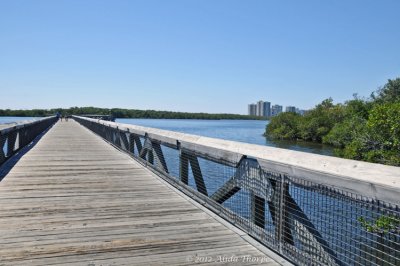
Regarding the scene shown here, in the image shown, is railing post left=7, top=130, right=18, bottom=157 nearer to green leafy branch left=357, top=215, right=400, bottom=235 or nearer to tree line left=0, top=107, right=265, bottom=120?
green leafy branch left=357, top=215, right=400, bottom=235

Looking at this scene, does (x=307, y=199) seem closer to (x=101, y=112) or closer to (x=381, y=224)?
(x=381, y=224)

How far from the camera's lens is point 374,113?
71.3ft

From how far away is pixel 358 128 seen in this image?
97.3 ft

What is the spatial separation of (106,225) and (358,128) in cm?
2875

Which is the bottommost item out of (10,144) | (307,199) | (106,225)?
(106,225)

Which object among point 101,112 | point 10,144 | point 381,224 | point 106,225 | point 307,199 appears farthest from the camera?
point 101,112

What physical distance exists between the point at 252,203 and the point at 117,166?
18.7 feet

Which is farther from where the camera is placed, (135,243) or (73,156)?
(73,156)

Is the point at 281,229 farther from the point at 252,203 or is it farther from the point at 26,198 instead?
the point at 26,198

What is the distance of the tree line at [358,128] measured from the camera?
20.7 meters

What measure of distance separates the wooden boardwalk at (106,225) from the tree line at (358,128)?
1688 centimetres

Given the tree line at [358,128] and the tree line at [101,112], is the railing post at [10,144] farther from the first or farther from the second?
the tree line at [101,112]

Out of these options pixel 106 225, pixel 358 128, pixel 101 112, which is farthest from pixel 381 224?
pixel 101 112

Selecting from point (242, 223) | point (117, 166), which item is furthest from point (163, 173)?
point (242, 223)
